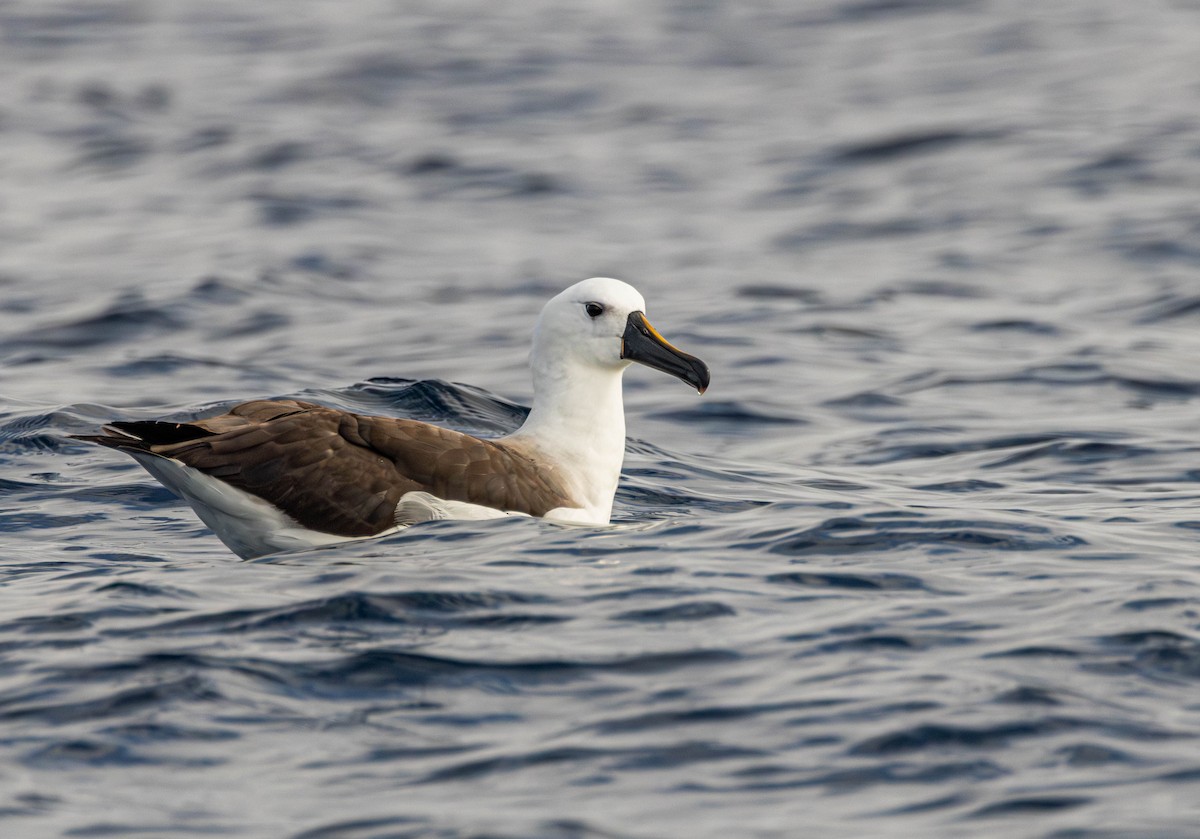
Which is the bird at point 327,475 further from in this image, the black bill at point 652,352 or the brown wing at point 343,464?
the black bill at point 652,352

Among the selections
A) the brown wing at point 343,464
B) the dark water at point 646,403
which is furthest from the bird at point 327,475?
the dark water at point 646,403

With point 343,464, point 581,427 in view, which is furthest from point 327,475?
point 581,427

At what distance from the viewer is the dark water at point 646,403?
6.11 meters

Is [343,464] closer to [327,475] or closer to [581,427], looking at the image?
[327,475]

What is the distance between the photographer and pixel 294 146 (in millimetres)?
24844

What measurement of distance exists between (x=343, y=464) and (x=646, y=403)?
5.76 meters

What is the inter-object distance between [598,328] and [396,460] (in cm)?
157

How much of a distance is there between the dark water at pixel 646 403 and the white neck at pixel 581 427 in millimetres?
500

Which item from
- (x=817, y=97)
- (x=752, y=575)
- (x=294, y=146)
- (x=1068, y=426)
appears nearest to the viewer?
(x=752, y=575)

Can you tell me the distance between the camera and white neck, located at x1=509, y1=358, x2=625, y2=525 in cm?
976

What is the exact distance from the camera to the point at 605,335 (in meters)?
10.0

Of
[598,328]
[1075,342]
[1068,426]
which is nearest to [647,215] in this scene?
[1075,342]

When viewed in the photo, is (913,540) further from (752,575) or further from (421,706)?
(421,706)

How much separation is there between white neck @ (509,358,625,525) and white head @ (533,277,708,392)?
2.8 inches
